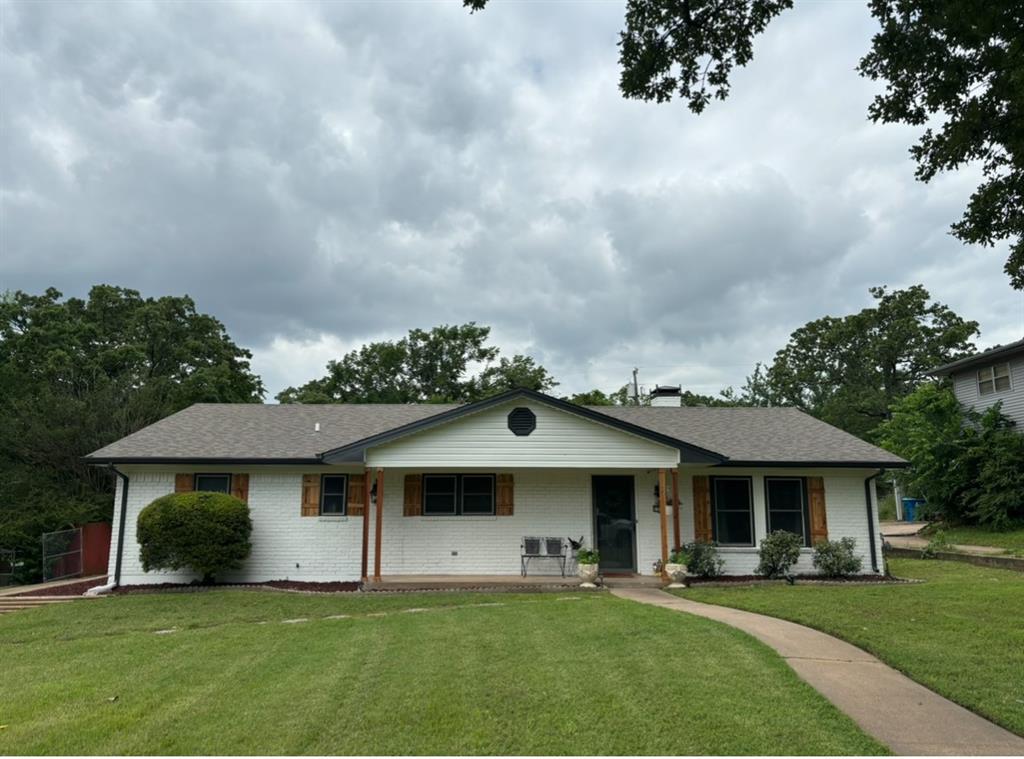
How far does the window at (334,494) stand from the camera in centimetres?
1376

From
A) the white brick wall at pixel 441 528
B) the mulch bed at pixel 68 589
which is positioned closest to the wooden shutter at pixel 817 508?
the white brick wall at pixel 441 528

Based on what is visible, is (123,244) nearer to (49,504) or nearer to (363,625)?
(49,504)

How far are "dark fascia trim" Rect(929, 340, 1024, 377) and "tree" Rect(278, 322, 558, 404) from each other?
798 inches

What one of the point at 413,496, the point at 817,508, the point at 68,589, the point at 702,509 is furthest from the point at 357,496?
the point at 817,508

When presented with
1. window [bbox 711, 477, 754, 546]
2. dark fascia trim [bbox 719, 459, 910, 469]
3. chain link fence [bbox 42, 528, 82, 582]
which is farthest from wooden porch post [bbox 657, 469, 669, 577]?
chain link fence [bbox 42, 528, 82, 582]

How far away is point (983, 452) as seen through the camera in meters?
20.3

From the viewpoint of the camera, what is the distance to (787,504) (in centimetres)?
1391

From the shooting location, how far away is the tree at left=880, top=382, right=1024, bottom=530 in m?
A: 19.3

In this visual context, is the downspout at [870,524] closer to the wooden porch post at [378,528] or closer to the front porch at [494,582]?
the front porch at [494,582]

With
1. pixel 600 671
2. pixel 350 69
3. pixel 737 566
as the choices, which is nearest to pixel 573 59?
pixel 350 69

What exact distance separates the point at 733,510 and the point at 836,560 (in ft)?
7.12

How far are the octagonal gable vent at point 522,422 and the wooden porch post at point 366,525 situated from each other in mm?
3201

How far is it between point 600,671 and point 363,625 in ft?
12.8

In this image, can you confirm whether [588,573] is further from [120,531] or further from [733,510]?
[120,531]
